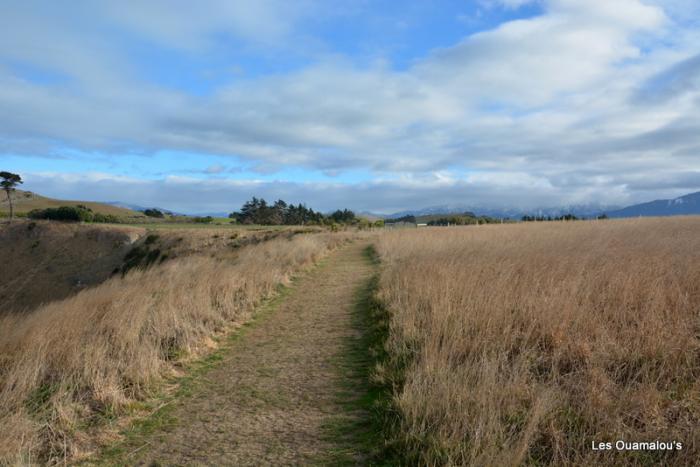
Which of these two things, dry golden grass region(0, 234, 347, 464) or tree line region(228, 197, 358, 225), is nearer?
dry golden grass region(0, 234, 347, 464)

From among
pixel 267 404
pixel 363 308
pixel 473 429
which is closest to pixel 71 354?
pixel 267 404

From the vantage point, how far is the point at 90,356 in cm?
511

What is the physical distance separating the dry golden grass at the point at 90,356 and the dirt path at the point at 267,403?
693mm

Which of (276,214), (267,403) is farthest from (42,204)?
(267,403)

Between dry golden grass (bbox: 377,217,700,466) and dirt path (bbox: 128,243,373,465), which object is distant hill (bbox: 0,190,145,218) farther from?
dry golden grass (bbox: 377,217,700,466)

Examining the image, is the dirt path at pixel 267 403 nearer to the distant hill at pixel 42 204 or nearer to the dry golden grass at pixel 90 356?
the dry golden grass at pixel 90 356

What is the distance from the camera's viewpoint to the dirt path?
3.62 metres

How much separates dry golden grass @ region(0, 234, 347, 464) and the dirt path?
2.27ft

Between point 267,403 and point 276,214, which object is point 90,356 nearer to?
point 267,403

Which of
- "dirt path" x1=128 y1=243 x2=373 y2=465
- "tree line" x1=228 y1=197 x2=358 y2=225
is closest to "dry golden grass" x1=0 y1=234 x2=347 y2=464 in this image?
"dirt path" x1=128 y1=243 x2=373 y2=465

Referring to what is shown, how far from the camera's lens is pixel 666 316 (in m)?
5.27

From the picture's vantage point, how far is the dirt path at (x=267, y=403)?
362cm

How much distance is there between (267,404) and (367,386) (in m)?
1.20

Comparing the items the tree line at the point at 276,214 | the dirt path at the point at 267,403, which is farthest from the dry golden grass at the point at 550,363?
the tree line at the point at 276,214
